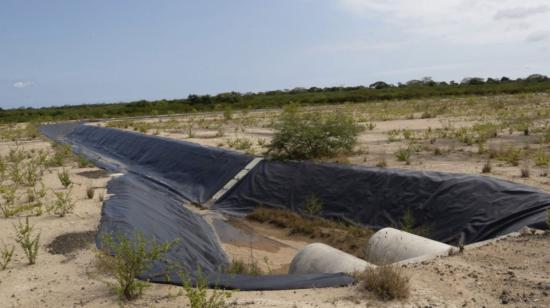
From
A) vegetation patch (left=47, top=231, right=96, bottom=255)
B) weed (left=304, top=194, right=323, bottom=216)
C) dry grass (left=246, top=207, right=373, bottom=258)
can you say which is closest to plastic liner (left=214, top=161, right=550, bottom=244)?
weed (left=304, top=194, right=323, bottom=216)

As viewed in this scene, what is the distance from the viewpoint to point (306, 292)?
5.35 metres

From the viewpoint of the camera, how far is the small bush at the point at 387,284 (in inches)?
197

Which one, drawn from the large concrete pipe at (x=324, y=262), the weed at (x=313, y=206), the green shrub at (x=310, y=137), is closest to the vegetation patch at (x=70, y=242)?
the large concrete pipe at (x=324, y=262)

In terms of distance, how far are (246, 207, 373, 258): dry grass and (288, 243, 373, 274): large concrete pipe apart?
6.35ft

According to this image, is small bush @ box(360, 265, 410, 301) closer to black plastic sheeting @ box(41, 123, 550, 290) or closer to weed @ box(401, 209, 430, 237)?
black plastic sheeting @ box(41, 123, 550, 290)

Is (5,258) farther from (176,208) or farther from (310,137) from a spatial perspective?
(310,137)

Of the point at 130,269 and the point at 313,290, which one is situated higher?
the point at 130,269

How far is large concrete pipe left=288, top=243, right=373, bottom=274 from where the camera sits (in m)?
6.42

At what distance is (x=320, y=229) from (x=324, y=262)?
3.65m

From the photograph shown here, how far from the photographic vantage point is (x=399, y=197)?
9.79m

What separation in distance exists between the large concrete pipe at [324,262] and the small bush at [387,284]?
81 centimetres

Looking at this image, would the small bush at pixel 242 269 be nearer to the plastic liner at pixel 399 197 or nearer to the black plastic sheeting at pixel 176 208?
the black plastic sheeting at pixel 176 208

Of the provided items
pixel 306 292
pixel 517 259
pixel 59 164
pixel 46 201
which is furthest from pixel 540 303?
pixel 59 164

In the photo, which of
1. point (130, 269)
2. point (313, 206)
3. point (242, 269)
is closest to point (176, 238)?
point (242, 269)
